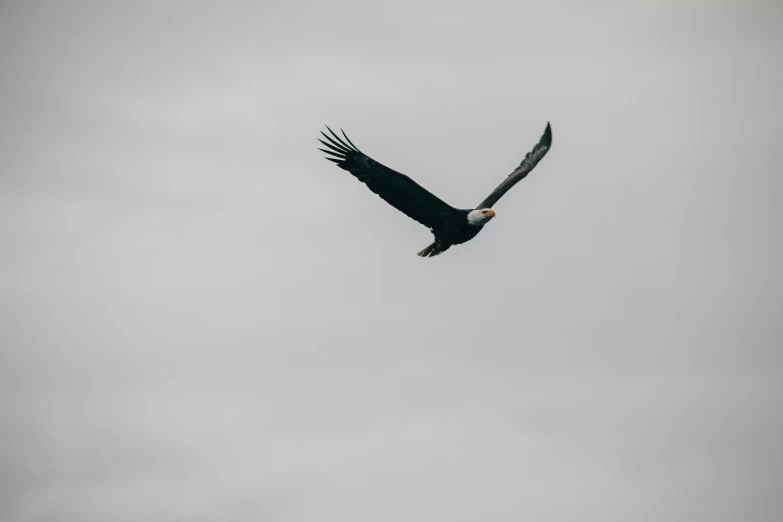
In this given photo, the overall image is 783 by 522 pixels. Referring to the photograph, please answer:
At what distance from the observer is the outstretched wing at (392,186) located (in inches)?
913

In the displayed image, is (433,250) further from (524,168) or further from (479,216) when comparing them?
(524,168)

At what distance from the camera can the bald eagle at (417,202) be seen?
76.1 feet

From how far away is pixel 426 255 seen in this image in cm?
2488

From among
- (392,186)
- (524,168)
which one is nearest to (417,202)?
(392,186)

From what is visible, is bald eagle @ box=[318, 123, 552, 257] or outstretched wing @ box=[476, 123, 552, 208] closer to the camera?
bald eagle @ box=[318, 123, 552, 257]

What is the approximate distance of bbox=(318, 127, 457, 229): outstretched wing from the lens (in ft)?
76.1

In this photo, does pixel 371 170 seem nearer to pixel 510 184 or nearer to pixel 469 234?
pixel 469 234

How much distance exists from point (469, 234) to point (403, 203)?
5.37 feet

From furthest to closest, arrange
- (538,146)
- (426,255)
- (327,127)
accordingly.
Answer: (538,146) < (426,255) < (327,127)

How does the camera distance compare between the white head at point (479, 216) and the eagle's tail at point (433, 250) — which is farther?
the eagle's tail at point (433, 250)

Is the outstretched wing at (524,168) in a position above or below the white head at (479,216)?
above

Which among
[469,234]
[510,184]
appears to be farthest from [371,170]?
[510,184]

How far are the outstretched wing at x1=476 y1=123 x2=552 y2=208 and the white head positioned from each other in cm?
124

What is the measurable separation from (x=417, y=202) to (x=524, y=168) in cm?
412
